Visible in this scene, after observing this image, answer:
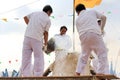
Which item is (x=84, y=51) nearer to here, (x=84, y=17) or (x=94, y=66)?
(x=84, y=17)

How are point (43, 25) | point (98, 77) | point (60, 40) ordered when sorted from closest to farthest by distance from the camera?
point (98, 77) < point (43, 25) < point (60, 40)

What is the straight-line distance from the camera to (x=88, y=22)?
19.0 ft

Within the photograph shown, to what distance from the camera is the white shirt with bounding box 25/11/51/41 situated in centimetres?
599

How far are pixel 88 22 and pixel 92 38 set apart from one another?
1.00 feet

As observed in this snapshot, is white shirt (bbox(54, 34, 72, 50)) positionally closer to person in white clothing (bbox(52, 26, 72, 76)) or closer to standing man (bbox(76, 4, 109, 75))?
person in white clothing (bbox(52, 26, 72, 76))

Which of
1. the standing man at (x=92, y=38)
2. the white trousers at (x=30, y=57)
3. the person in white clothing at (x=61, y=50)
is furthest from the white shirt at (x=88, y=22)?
the person in white clothing at (x=61, y=50)

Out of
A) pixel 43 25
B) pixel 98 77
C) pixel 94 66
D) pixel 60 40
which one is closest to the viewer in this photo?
pixel 98 77

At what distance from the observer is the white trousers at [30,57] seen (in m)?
6.01

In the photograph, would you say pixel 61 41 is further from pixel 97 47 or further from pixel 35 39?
pixel 97 47

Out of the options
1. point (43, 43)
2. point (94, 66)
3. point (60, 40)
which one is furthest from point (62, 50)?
point (43, 43)

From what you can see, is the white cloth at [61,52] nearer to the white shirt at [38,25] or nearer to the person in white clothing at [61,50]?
the person in white clothing at [61,50]

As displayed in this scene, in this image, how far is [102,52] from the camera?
18.7ft

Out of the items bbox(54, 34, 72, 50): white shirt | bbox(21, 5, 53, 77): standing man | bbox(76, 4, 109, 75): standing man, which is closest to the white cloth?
bbox(54, 34, 72, 50): white shirt

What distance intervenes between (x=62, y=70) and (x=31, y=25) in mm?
2017
